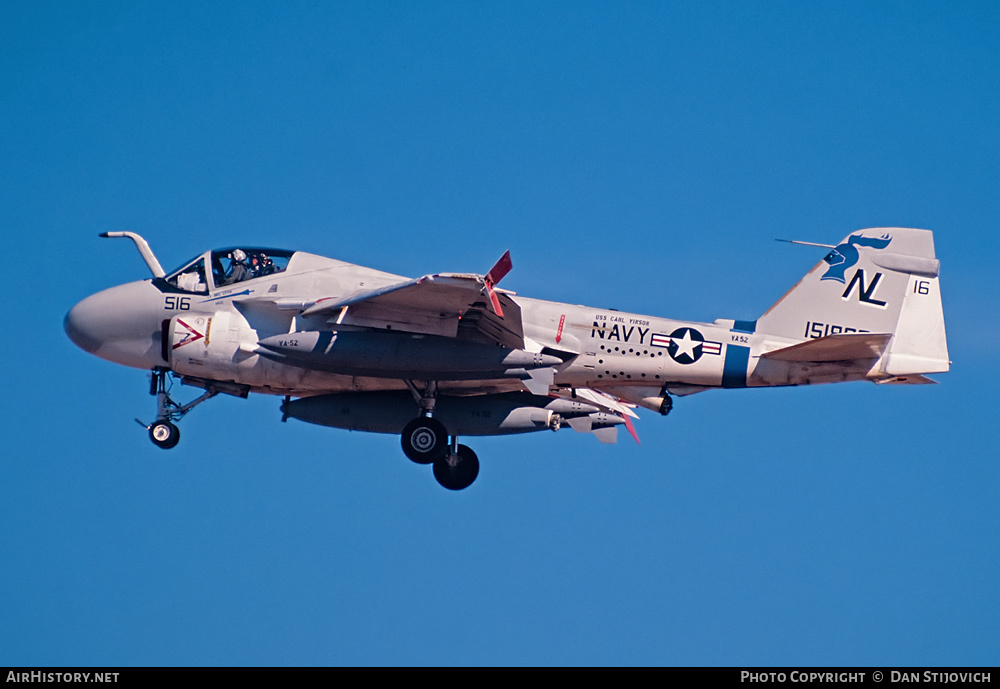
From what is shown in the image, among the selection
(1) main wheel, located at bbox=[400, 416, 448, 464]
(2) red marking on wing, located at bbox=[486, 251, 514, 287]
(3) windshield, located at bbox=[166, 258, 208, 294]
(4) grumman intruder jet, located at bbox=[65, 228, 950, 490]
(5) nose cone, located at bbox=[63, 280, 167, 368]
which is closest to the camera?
(2) red marking on wing, located at bbox=[486, 251, 514, 287]

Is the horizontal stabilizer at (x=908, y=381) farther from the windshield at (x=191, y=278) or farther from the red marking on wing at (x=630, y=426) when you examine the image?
the windshield at (x=191, y=278)

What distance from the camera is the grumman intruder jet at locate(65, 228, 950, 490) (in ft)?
68.3

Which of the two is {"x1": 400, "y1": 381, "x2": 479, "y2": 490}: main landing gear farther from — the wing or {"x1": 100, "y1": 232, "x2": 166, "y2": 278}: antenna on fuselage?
{"x1": 100, "y1": 232, "x2": 166, "y2": 278}: antenna on fuselage

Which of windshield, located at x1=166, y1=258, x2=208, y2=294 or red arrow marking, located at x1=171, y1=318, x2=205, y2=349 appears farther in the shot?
windshield, located at x1=166, y1=258, x2=208, y2=294

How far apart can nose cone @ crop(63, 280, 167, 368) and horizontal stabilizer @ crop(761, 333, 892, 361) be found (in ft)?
32.9

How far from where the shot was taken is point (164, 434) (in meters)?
21.7

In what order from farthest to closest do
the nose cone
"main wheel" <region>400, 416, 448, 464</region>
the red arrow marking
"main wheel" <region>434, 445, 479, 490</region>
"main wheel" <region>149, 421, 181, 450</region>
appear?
"main wheel" <region>434, 445, 479, 490</region> < the nose cone < "main wheel" <region>149, 421, 181, 450</region> < "main wheel" <region>400, 416, 448, 464</region> < the red arrow marking

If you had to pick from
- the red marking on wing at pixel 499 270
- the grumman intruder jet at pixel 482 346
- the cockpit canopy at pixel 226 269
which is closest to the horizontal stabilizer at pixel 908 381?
the grumman intruder jet at pixel 482 346

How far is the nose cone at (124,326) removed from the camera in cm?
2177

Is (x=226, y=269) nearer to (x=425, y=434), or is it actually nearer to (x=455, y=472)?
(x=425, y=434)

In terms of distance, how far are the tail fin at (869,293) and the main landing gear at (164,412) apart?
31.0 feet

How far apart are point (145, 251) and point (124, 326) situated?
152 cm

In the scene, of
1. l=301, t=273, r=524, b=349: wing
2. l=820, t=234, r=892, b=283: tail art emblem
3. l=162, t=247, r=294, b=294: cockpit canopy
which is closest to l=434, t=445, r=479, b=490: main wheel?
l=301, t=273, r=524, b=349: wing
